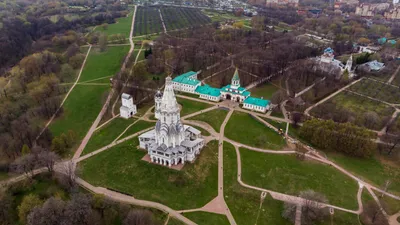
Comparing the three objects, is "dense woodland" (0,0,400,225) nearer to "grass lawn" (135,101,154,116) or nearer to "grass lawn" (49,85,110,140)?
"grass lawn" (49,85,110,140)

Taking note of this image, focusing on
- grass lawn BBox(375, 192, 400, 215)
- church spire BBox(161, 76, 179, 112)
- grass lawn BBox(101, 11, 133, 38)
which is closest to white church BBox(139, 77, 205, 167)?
church spire BBox(161, 76, 179, 112)

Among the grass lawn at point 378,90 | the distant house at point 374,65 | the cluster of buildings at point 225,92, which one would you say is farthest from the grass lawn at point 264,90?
the distant house at point 374,65

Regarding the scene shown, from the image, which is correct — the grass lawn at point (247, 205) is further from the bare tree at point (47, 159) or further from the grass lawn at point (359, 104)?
the grass lawn at point (359, 104)

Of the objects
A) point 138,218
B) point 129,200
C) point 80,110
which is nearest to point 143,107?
point 80,110

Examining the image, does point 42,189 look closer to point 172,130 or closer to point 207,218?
point 172,130

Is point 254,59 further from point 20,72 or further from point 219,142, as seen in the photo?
point 20,72
